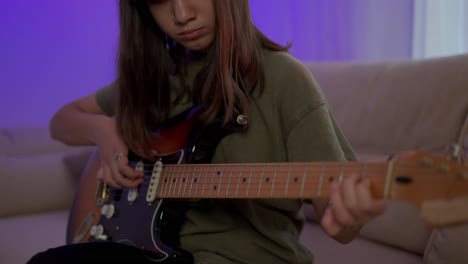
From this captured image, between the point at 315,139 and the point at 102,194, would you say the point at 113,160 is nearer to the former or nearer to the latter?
the point at 102,194

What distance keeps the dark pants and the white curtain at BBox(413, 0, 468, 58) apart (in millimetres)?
1425

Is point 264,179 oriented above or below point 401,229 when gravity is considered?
above

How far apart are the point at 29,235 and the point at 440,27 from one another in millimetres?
1539

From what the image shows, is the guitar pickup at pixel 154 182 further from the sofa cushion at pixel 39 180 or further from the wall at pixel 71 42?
the wall at pixel 71 42

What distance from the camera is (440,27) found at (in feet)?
6.81

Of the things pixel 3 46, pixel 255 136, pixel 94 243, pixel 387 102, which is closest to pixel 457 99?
pixel 387 102

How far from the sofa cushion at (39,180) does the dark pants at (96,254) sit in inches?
41.1

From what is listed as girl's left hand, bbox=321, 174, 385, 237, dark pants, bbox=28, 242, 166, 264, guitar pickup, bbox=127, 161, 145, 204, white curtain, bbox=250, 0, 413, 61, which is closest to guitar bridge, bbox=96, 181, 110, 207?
guitar pickup, bbox=127, 161, 145, 204

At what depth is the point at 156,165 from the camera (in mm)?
1150

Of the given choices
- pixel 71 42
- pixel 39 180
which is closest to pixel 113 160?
pixel 39 180

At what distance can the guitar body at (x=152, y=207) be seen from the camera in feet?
3.57

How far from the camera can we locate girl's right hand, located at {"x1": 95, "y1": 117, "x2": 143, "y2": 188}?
120 cm

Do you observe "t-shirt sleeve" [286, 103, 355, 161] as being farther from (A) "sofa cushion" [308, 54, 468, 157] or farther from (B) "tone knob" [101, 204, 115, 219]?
(A) "sofa cushion" [308, 54, 468, 157]

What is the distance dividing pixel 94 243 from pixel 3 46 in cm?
178
